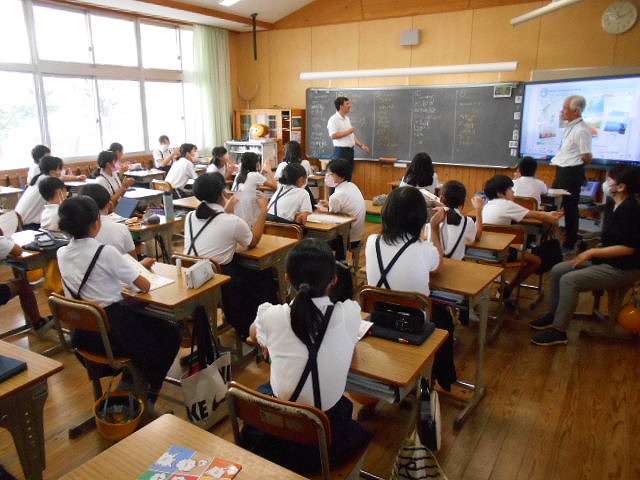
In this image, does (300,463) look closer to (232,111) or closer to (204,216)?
(204,216)

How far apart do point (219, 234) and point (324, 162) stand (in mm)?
5716

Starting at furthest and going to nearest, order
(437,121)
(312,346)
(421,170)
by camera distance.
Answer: (437,121) → (421,170) → (312,346)

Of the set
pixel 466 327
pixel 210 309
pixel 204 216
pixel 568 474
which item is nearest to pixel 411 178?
pixel 466 327

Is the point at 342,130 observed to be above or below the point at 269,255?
above

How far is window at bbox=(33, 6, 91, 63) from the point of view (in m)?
6.98

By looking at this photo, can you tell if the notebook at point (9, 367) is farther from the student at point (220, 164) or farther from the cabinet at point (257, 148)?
the cabinet at point (257, 148)

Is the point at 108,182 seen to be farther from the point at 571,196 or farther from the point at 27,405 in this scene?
the point at 571,196

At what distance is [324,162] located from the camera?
28.3ft

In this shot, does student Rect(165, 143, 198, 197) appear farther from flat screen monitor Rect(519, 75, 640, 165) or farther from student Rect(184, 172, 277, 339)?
flat screen monitor Rect(519, 75, 640, 165)

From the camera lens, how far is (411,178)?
4.39 m

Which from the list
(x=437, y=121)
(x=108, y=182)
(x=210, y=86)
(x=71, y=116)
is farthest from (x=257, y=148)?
(x=108, y=182)

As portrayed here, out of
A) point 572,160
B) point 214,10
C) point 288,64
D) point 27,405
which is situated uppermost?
point 214,10

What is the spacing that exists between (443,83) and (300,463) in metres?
6.79

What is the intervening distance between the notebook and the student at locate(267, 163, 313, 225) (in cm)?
266
